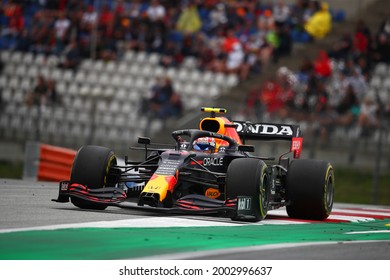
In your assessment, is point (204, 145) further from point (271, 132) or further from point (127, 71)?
point (127, 71)

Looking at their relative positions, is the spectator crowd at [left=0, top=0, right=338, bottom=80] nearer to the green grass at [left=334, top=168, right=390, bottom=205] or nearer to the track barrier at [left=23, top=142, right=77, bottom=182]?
the green grass at [left=334, top=168, right=390, bottom=205]

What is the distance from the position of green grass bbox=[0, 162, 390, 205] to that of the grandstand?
2.18 feet

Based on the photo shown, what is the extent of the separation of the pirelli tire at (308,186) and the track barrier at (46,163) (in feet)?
25.3

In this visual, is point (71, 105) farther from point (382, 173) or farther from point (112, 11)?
point (382, 173)

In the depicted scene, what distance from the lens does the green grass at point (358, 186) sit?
18.5 m

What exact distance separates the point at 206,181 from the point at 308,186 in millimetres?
1439

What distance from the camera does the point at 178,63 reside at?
24609 millimetres

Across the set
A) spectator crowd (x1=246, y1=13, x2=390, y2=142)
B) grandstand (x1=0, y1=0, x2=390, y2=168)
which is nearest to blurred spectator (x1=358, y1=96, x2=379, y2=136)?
spectator crowd (x1=246, y1=13, x2=390, y2=142)

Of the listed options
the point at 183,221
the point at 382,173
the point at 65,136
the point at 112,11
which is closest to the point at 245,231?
the point at 183,221

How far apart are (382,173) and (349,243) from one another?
10.1m

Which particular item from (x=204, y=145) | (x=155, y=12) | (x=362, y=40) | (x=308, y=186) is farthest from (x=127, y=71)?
(x=308, y=186)

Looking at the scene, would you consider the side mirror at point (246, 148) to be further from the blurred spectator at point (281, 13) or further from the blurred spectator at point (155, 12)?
the blurred spectator at point (155, 12)

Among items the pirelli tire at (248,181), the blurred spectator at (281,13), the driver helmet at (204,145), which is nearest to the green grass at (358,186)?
the blurred spectator at (281,13)
